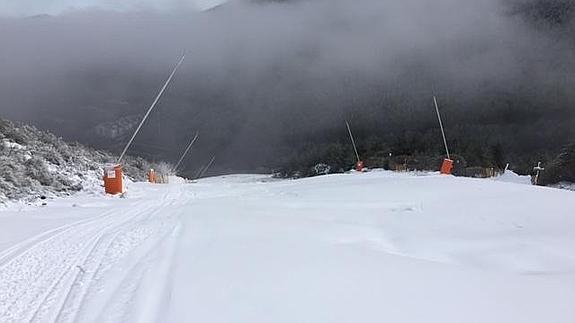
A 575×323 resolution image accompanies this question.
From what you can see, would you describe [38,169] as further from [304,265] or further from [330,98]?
[330,98]

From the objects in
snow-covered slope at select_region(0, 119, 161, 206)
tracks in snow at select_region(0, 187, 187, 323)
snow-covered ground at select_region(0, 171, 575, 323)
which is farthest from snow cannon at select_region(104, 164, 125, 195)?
tracks in snow at select_region(0, 187, 187, 323)

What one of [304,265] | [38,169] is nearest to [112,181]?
[38,169]

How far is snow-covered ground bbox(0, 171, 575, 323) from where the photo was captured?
4.03 m

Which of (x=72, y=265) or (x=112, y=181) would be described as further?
Result: (x=112, y=181)

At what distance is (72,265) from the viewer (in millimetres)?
5895

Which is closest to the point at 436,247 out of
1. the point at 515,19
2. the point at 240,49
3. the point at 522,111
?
the point at 522,111

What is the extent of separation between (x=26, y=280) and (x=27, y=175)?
9.90 metres

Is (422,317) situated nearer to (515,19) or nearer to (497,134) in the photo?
(497,134)

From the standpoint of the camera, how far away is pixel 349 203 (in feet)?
36.7

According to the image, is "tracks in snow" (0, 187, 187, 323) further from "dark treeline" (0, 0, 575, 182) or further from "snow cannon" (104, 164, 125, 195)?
"dark treeline" (0, 0, 575, 182)

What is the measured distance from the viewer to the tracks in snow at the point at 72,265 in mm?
4438

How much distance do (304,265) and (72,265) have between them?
2.63 meters

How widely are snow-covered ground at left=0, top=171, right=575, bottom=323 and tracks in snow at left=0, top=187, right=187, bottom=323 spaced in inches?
0.9

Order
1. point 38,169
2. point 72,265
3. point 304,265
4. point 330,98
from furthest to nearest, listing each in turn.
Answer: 1. point 330,98
2. point 38,169
3. point 72,265
4. point 304,265
